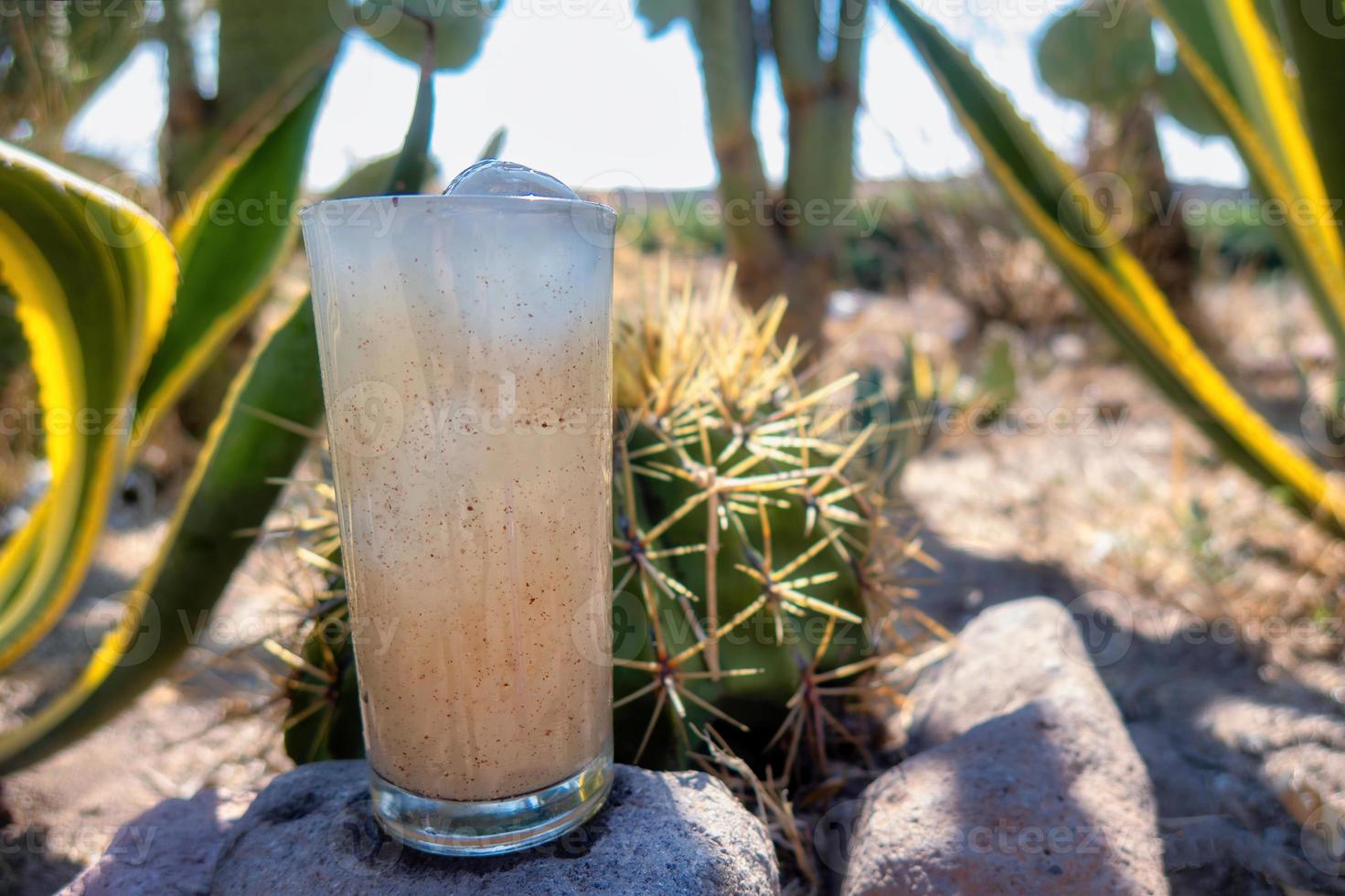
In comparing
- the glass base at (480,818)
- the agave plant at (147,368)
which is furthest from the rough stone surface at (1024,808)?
the agave plant at (147,368)

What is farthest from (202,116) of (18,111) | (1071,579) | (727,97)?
(1071,579)

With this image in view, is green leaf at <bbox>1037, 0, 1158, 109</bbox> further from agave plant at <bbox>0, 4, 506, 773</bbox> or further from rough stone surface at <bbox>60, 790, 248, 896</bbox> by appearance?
rough stone surface at <bbox>60, 790, 248, 896</bbox>

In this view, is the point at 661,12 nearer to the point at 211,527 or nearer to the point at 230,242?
the point at 230,242

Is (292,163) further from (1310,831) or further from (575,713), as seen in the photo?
(1310,831)

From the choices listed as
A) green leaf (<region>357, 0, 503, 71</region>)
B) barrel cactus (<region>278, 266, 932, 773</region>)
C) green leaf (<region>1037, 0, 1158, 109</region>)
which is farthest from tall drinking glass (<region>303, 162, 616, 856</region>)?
green leaf (<region>1037, 0, 1158, 109</region>)

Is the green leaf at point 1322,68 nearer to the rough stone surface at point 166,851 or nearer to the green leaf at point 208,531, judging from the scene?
the green leaf at point 208,531

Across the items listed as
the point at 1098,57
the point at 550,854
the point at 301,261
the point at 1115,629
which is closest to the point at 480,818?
the point at 550,854
